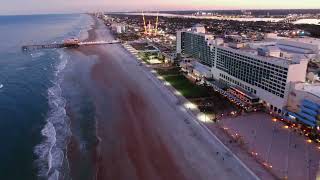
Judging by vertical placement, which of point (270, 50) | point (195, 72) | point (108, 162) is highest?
point (270, 50)

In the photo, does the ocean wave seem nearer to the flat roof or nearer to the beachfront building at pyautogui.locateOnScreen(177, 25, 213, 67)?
the flat roof

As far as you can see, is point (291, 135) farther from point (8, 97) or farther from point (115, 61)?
point (115, 61)

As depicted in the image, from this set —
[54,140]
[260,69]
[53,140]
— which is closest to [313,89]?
[260,69]

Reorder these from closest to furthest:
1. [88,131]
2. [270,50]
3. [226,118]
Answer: [88,131]
[226,118]
[270,50]

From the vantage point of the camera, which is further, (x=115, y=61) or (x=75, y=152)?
(x=115, y=61)

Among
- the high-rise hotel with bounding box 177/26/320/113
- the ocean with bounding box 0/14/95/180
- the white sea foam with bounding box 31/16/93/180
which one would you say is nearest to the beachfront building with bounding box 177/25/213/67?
the high-rise hotel with bounding box 177/26/320/113

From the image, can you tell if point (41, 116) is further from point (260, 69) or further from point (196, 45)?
point (196, 45)

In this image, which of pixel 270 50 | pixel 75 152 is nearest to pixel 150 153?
pixel 75 152
